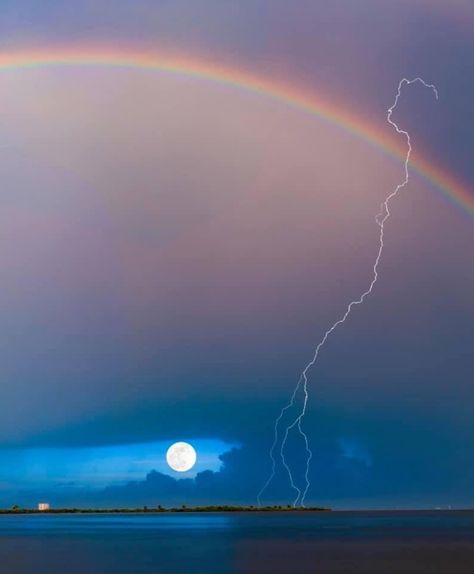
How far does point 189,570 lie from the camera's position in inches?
1458

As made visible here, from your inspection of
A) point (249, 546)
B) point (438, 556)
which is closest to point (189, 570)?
point (438, 556)

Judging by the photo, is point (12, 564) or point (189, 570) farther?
point (12, 564)

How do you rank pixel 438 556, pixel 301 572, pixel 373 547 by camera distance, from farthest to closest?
pixel 373 547 < pixel 438 556 < pixel 301 572

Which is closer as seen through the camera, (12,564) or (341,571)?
(341,571)

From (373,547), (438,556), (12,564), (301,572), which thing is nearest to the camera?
(301,572)

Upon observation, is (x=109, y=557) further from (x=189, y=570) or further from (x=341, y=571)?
(x=341, y=571)

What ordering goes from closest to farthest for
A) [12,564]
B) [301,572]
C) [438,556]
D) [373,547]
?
[301,572], [12,564], [438,556], [373,547]

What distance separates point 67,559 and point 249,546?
1457cm

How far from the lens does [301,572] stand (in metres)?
36.1

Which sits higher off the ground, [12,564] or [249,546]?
[249,546]

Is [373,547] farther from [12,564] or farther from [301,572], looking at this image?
[12,564]

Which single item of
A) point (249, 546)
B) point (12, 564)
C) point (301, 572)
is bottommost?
point (301, 572)

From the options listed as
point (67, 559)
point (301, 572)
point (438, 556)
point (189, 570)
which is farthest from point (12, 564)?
point (438, 556)

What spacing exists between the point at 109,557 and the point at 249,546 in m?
12.0
